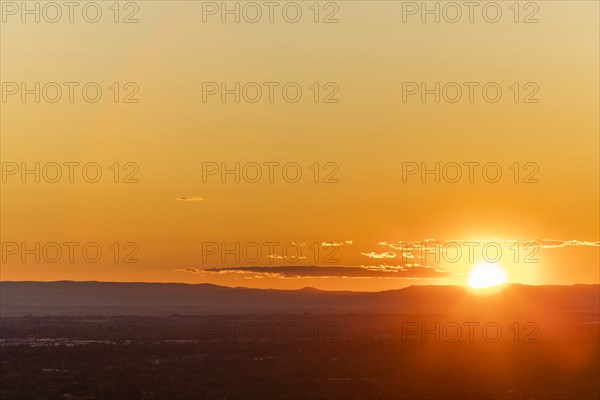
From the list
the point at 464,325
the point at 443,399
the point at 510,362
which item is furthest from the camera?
the point at 464,325

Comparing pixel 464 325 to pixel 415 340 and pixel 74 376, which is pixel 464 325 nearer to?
pixel 415 340

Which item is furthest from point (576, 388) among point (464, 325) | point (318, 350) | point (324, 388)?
point (464, 325)

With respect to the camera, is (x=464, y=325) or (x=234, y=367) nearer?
(x=234, y=367)

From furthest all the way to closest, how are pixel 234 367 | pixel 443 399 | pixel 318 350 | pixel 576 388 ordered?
pixel 318 350 < pixel 234 367 < pixel 576 388 < pixel 443 399

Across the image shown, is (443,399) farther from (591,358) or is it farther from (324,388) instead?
(591,358)

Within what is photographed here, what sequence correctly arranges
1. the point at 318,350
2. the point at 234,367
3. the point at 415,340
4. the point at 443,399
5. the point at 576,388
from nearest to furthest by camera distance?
the point at 443,399 < the point at 576,388 < the point at 234,367 < the point at 318,350 < the point at 415,340

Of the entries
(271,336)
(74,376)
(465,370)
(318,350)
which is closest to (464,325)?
(271,336)
